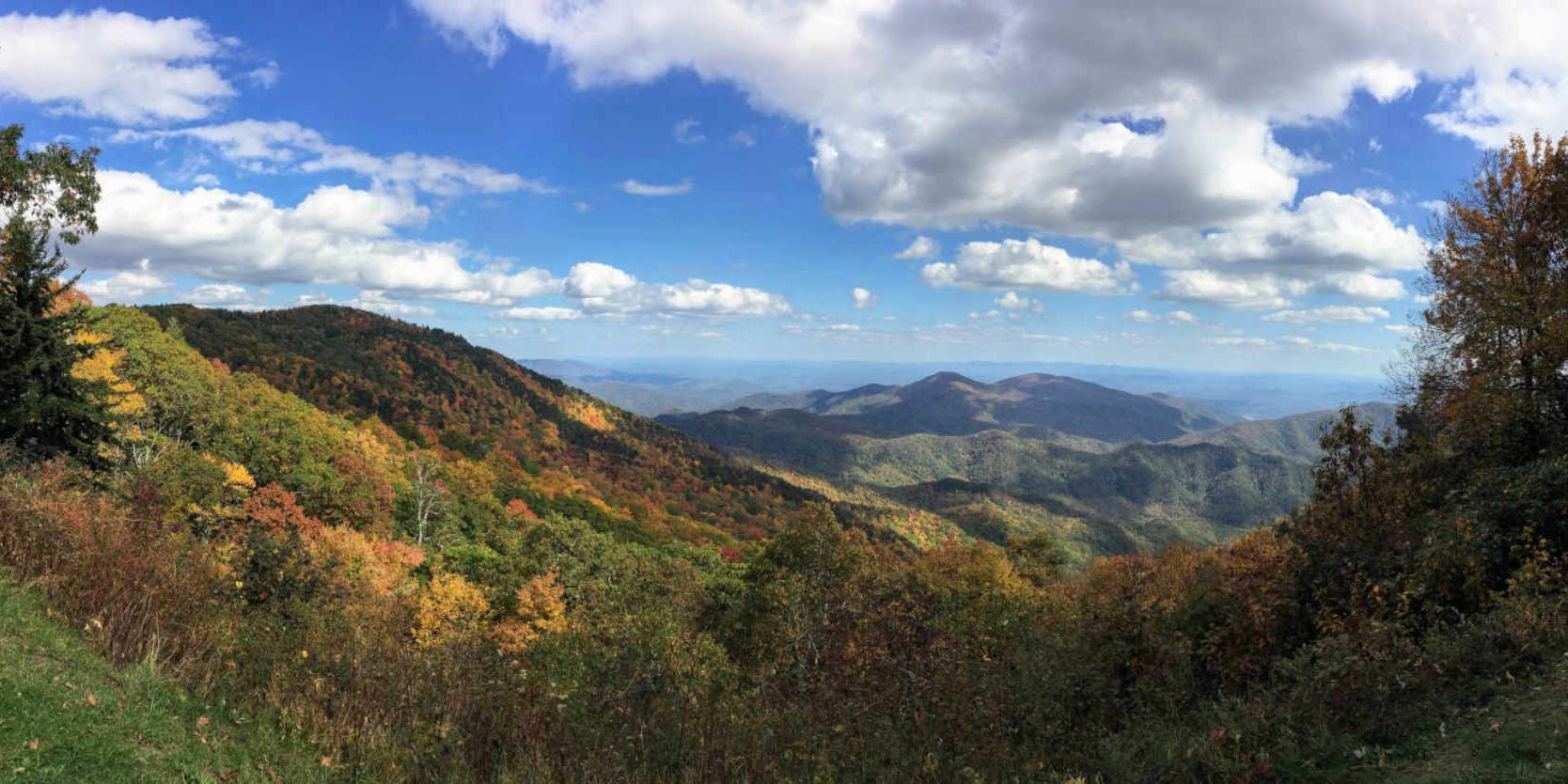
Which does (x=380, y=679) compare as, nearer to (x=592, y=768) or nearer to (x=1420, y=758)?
(x=592, y=768)

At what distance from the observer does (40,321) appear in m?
19.6

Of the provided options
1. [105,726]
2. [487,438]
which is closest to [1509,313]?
[105,726]

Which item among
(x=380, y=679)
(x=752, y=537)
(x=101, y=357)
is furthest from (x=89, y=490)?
(x=752, y=537)

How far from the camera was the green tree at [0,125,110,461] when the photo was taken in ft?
61.1

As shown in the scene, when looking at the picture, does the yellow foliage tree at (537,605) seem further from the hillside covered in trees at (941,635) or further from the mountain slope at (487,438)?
the mountain slope at (487,438)

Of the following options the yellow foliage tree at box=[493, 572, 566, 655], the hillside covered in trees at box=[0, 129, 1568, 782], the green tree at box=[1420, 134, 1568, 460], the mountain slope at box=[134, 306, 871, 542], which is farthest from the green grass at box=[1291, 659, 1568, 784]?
the mountain slope at box=[134, 306, 871, 542]

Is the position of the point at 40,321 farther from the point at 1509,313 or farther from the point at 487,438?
the point at 487,438

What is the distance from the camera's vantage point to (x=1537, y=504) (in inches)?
510

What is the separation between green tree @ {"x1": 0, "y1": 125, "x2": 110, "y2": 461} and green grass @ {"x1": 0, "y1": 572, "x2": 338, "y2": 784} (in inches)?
621

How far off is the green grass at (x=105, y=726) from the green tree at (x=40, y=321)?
621 inches

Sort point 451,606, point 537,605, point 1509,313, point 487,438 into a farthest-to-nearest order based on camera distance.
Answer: point 487,438 → point 537,605 → point 451,606 → point 1509,313

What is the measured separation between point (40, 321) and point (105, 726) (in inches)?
849

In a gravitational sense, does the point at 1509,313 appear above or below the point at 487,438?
above

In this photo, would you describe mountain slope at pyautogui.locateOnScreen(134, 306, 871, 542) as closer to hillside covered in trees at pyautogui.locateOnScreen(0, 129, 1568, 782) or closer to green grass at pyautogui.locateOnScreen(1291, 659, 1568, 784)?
hillside covered in trees at pyautogui.locateOnScreen(0, 129, 1568, 782)
